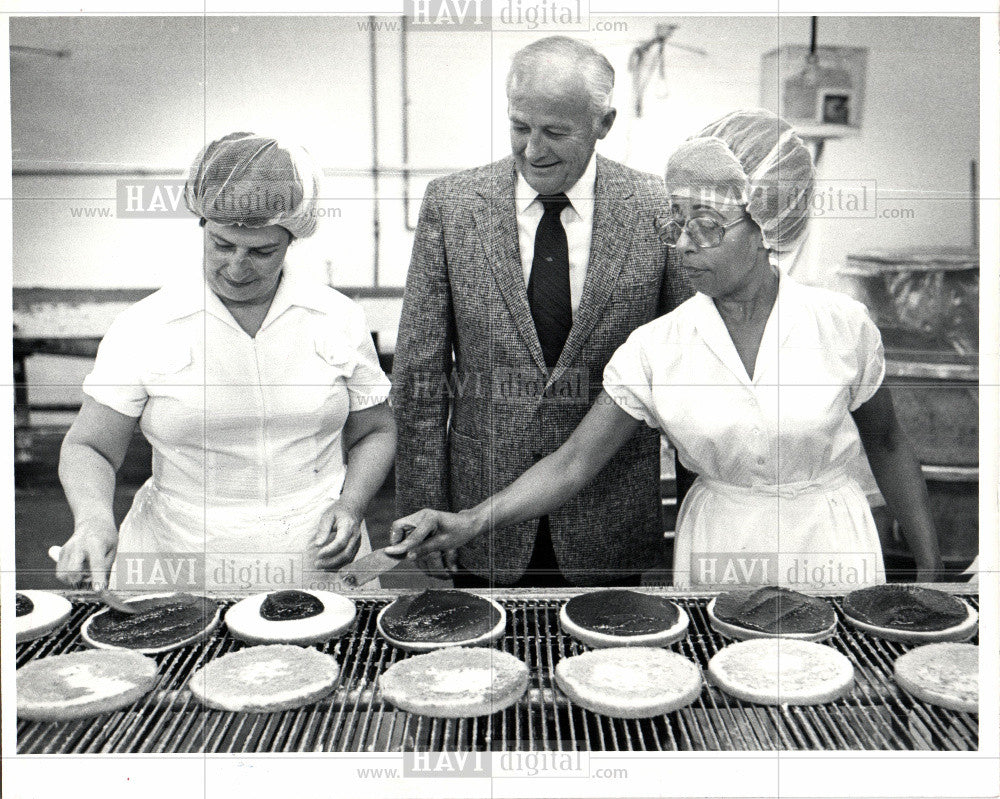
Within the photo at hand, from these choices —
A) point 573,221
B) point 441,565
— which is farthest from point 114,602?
point 573,221

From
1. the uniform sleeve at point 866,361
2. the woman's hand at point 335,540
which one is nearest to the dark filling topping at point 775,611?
the uniform sleeve at point 866,361

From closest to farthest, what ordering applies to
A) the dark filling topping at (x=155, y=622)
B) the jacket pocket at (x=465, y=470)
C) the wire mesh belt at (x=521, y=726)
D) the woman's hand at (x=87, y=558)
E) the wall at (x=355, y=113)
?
the wire mesh belt at (x=521, y=726), the dark filling topping at (x=155, y=622), the woman's hand at (x=87, y=558), the wall at (x=355, y=113), the jacket pocket at (x=465, y=470)

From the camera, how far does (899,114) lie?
2109 mm

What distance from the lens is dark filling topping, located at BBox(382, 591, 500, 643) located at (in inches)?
71.3

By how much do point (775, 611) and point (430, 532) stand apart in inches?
28.4

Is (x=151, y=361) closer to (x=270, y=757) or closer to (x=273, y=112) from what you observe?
(x=273, y=112)

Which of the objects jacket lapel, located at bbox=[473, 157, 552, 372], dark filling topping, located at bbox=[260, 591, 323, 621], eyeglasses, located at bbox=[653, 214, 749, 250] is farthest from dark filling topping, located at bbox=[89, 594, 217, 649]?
eyeglasses, located at bbox=[653, 214, 749, 250]

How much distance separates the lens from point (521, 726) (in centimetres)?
164

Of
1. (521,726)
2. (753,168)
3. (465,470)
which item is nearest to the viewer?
(521,726)

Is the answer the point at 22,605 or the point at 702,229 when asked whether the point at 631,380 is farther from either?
the point at 22,605

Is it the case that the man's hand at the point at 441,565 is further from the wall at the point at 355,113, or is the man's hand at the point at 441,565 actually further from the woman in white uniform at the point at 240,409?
the wall at the point at 355,113

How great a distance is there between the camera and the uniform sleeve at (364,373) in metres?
2.17

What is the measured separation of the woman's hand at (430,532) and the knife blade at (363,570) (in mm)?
164

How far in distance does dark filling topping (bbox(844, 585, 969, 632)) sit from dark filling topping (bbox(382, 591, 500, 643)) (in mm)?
732
